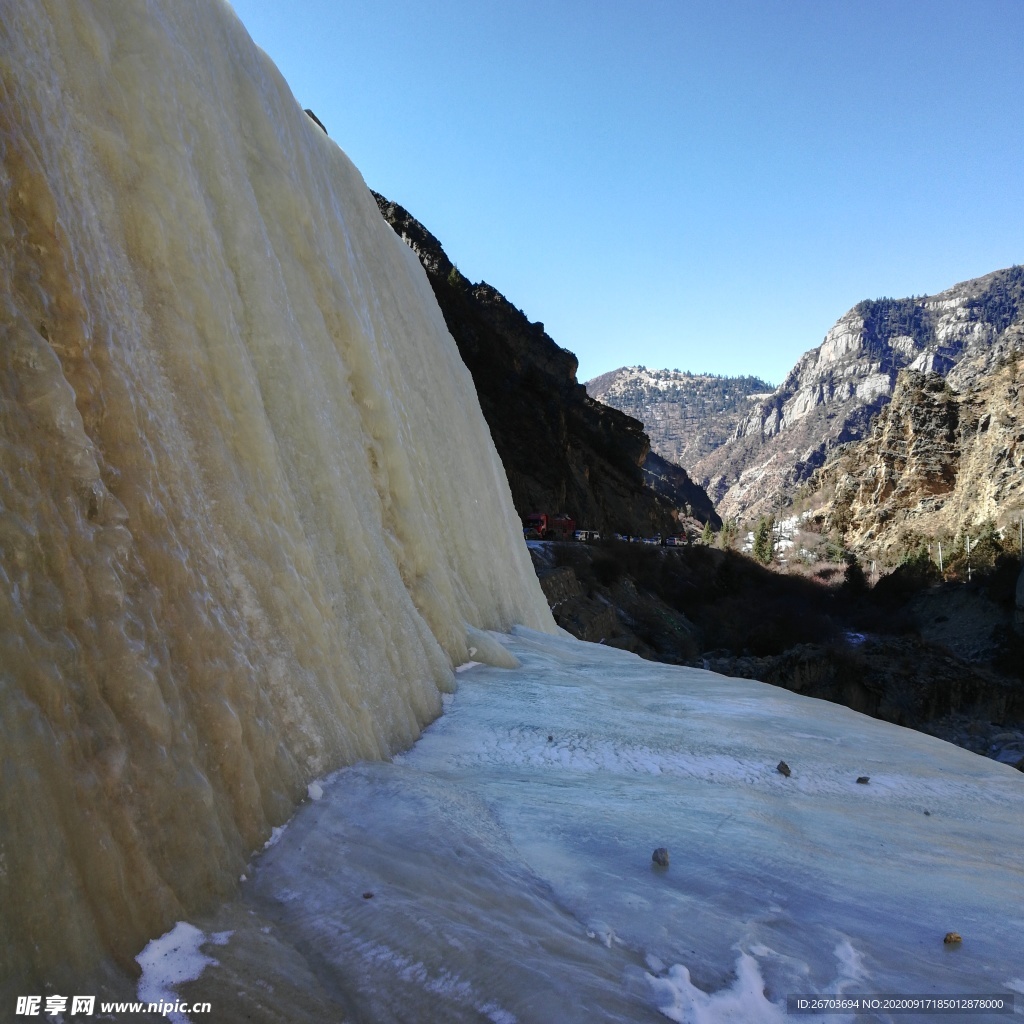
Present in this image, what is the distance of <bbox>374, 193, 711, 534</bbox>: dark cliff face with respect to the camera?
39.0 meters

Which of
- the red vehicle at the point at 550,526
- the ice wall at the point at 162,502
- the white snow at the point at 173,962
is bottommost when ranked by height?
the red vehicle at the point at 550,526

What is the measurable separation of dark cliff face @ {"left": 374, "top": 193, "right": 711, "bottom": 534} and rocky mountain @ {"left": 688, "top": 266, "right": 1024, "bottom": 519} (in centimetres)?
6364

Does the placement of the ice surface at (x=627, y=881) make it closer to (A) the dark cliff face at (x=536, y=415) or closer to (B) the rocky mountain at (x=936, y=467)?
(A) the dark cliff face at (x=536, y=415)

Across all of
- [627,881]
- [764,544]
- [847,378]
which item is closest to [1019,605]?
[764,544]

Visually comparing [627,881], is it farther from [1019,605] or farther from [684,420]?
[684,420]

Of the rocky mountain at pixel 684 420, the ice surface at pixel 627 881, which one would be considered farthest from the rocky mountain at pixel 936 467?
the rocky mountain at pixel 684 420

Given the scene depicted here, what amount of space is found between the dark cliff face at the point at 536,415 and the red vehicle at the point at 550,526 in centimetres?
178

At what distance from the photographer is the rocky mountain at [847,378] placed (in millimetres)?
130000

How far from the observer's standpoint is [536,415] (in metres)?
41.6

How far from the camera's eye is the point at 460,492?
948 cm

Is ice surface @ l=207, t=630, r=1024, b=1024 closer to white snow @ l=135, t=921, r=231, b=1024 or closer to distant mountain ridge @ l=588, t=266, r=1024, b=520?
white snow @ l=135, t=921, r=231, b=1024

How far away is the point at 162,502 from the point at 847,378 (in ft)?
526

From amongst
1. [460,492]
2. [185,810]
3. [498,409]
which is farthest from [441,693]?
[498,409]

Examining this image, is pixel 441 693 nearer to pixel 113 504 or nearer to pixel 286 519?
pixel 286 519
